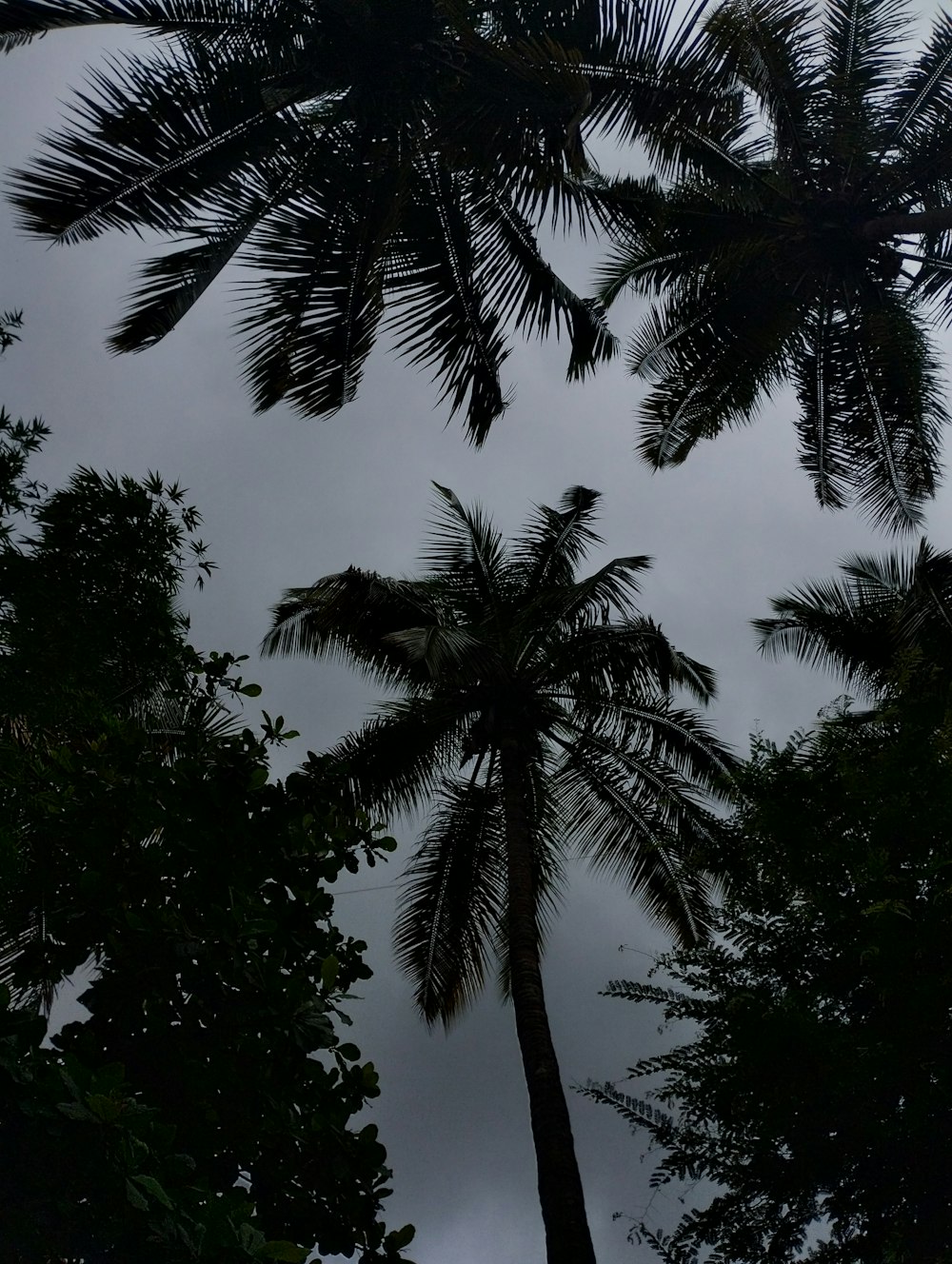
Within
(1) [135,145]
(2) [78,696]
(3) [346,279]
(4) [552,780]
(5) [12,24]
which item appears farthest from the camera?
(4) [552,780]

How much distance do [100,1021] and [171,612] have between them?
353cm

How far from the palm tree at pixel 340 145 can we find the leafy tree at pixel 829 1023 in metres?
5.12

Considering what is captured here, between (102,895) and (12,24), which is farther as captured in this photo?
(12,24)

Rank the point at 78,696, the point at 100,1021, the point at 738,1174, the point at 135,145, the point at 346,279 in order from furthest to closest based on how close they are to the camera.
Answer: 1. the point at 346,279
2. the point at 135,145
3. the point at 738,1174
4. the point at 78,696
5. the point at 100,1021

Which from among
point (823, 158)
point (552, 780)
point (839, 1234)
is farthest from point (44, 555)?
point (552, 780)

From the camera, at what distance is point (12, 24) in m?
7.88

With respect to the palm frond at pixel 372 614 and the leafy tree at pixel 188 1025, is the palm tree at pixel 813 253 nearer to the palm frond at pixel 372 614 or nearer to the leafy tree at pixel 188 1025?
the palm frond at pixel 372 614

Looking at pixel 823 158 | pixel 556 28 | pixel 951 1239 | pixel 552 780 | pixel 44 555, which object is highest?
pixel 823 158

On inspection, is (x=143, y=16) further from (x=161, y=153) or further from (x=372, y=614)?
(x=372, y=614)

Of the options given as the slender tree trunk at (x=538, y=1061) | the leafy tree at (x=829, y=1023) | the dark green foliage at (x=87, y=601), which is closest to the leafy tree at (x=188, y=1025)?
the dark green foliage at (x=87, y=601)

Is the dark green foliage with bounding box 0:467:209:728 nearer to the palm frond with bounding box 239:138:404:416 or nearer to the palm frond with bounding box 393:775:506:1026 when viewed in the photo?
the palm frond with bounding box 239:138:404:416

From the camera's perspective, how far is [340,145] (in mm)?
9672

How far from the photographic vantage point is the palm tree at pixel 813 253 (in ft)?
32.2

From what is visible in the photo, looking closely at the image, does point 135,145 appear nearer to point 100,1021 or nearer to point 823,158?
point 823,158
